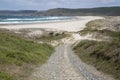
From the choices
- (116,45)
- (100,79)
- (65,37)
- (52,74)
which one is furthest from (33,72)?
(65,37)

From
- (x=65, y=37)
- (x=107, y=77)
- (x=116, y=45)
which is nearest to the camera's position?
(x=107, y=77)

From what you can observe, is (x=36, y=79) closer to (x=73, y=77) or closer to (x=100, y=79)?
(x=73, y=77)

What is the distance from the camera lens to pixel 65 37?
9062cm

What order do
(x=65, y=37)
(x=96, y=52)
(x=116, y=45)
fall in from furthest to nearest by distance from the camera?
(x=65, y=37), (x=96, y=52), (x=116, y=45)

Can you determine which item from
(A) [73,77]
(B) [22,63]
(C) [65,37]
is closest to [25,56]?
(B) [22,63]

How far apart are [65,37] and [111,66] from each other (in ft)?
194

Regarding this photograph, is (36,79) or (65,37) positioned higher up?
(36,79)

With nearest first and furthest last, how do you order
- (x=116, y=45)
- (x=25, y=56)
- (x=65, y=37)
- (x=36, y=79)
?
(x=36, y=79) < (x=25, y=56) < (x=116, y=45) < (x=65, y=37)

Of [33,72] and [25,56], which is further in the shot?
[25,56]

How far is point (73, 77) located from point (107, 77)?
3161 millimetres

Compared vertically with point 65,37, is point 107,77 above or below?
above

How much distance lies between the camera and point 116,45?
126ft

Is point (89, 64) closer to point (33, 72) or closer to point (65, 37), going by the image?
point (33, 72)

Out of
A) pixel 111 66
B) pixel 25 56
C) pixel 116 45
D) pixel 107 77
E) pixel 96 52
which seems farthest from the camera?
pixel 96 52
